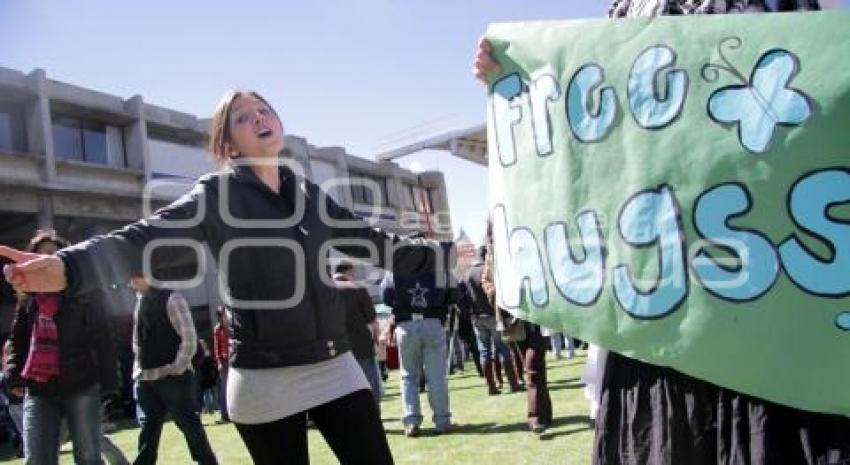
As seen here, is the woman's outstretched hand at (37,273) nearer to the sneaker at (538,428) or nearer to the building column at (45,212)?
the sneaker at (538,428)

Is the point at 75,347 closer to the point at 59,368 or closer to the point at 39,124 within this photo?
the point at 59,368

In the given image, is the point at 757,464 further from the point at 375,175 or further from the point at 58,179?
the point at 375,175

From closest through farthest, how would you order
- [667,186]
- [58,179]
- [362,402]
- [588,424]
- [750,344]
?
[750,344] → [667,186] → [362,402] → [588,424] → [58,179]

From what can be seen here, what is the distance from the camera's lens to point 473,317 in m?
11.9

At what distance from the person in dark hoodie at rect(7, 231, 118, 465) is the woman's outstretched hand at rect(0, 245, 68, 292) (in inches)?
122

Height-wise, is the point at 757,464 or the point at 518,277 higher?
the point at 518,277

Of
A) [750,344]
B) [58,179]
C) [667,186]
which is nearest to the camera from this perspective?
[750,344]

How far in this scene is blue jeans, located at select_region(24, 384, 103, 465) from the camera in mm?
5082

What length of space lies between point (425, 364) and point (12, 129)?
2242 centimetres

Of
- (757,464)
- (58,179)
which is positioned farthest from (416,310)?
(58,179)

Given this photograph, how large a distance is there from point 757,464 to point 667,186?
72cm

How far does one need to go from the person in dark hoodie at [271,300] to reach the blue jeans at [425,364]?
4944mm

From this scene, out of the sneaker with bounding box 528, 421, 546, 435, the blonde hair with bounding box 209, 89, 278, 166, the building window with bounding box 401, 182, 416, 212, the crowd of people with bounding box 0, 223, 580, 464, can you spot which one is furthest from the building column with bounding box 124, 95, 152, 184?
the blonde hair with bounding box 209, 89, 278, 166

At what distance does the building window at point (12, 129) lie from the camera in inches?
1002
